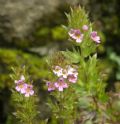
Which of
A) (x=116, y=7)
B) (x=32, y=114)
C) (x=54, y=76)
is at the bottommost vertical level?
(x=32, y=114)

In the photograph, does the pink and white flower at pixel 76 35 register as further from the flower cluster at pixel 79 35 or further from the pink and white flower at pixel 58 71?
the pink and white flower at pixel 58 71

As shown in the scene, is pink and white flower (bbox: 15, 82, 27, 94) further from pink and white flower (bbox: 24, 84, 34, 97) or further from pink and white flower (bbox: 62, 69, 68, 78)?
pink and white flower (bbox: 62, 69, 68, 78)

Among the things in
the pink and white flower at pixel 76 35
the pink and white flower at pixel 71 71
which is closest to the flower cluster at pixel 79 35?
the pink and white flower at pixel 76 35

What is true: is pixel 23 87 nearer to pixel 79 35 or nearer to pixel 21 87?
pixel 21 87

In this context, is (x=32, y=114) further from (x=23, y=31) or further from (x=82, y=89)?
(x=23, y=31)

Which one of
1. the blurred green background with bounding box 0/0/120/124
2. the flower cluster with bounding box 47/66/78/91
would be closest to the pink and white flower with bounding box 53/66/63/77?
the flower cluster with bounding box 47/66/78/91

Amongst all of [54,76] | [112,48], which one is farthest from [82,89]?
[112,48]
